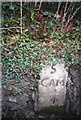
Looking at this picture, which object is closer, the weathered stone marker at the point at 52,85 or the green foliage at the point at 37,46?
the green foliage at the point at 37,46

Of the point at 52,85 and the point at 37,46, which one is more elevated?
the point at 37,46

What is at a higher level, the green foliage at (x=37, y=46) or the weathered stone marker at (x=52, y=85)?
the green foliage at (x=37, y=46)

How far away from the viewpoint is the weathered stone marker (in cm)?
379

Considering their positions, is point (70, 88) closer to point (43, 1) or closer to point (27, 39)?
point (27, 39)

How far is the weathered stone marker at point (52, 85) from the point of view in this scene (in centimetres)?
379

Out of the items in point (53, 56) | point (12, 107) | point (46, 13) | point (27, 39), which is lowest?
point (12, 107)

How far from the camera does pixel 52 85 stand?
383 cm

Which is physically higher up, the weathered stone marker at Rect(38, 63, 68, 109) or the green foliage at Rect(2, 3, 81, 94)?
the green foliage at Rect(2, 3, 81, 94)

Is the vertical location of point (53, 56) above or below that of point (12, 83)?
above

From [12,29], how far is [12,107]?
4.62 feet

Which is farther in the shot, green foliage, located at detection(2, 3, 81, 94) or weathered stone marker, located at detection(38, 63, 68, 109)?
weathered stone marker, located at detection(38, 63, 68, 109)

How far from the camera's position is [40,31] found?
380 centimetres

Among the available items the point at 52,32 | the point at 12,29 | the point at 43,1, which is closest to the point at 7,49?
the point at 12,29

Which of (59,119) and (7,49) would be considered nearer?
(7,49)
